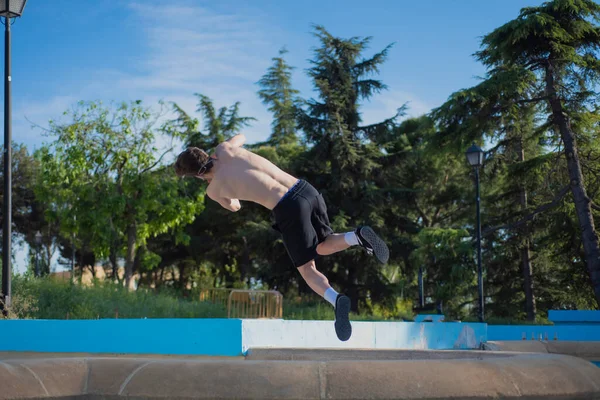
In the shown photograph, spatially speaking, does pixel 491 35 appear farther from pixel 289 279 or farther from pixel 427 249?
pixel 289 279

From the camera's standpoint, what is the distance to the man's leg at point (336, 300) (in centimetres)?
511

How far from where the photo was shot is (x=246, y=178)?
5.51m

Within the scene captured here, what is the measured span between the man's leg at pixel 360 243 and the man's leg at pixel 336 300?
206 mm

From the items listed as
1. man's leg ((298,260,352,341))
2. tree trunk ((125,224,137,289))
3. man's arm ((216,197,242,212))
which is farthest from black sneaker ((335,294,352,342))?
tree trunk ((125,224,137,289))

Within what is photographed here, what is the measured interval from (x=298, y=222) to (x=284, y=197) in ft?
0.82

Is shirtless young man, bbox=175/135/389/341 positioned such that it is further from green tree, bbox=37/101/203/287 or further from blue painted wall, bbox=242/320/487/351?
green tree, bbox=37/101/203/287

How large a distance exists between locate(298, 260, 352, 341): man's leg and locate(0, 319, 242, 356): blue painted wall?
482 cm

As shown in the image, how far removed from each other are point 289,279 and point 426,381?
79.0 ft

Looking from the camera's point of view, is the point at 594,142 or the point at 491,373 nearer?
the point at 491,373

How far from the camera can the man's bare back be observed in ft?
18.1

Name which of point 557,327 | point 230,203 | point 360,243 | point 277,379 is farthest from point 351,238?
point 557,327

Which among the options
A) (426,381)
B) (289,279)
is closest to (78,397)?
(426,381)

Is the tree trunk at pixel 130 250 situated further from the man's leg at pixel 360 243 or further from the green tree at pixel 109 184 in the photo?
the man's leg at pixel 360 243

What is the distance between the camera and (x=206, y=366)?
13.0 feet
